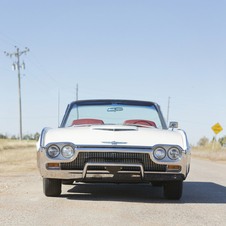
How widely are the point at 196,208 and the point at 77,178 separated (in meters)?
1.62

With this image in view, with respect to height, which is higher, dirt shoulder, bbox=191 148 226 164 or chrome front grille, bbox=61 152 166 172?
chrome front grille, bbox=61 152 166 172

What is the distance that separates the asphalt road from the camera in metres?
3.98

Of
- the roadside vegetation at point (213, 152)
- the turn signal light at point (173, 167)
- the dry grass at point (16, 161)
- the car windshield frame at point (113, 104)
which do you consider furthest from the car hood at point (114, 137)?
the roadside vegetation at point (213, 152)

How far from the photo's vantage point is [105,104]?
6.79 metres

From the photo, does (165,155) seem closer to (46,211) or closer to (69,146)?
(69,146)

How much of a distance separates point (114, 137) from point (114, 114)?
5.65 feet

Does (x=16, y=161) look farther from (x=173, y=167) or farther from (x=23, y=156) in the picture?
(x=173, y=167)

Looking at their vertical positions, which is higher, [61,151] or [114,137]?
[114,137]

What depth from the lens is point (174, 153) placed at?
16.2 feet

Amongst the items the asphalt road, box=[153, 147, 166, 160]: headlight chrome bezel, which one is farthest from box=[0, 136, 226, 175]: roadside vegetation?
box=[153, 147, 166, 160]: headlight chrome bezel

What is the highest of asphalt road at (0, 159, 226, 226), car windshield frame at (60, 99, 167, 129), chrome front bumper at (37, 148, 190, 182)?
car windshield frame at (60, 99, 167, 129)

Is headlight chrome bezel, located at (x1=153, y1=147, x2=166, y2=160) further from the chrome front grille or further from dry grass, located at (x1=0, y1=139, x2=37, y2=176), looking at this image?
dry grass, located at (x1=0, y1=139, x2=37, y2=176)

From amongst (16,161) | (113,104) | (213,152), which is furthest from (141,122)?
(213,152)

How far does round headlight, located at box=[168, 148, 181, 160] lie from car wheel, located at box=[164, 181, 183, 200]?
20.5 inches
